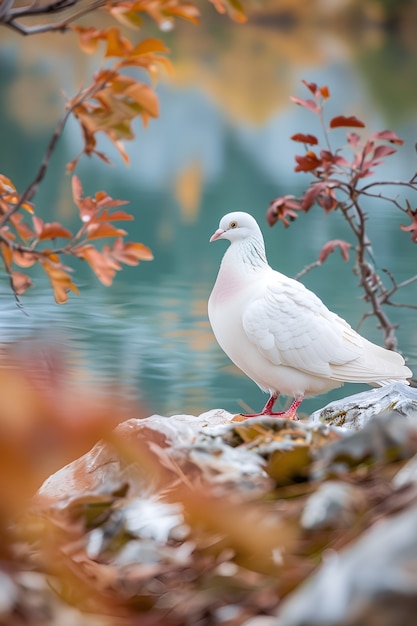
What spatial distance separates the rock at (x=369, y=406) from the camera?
903 mm

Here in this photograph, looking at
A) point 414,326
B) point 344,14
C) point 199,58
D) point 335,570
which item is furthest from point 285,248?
point 344,14

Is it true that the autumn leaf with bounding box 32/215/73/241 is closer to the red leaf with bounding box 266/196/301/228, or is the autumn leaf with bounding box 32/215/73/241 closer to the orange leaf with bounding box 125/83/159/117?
the orange leaf with bounding box 125/83/159/117

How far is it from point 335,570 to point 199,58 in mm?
8118

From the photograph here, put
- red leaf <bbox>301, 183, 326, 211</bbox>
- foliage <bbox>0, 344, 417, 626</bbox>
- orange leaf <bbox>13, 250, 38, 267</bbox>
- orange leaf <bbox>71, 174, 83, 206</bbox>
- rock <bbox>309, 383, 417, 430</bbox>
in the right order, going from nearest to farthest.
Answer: foliage <bbox>0, 344, 417, 626</bbox>
orange leaf <bbox>13, 250, 38, 267</bbox>
orange leaf <bbox>71, 174, 83, 206</bbox>
rock <bbox>309, 383, 417, 430</bbox>
red leaf <bbox>301, 183, 326, 211</bbox>

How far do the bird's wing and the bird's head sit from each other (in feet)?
0.26

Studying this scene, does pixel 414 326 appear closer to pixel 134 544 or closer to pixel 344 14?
pixel 134 544

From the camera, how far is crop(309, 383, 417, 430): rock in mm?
903

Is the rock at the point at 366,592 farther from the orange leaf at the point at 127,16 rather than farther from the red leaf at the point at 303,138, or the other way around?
the red leaf at the point at 303,138

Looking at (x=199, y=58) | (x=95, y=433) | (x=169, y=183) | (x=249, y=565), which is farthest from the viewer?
(x=199, y=58)

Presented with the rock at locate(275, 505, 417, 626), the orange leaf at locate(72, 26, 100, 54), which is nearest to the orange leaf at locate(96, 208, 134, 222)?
the orange leaf at locate(72, 26, 100, 54)

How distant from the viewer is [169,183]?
5.36 metres

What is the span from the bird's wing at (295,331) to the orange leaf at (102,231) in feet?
1.83

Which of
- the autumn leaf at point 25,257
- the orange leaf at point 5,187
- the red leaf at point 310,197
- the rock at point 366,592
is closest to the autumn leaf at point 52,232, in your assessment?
the autumn leaf at point 25,257

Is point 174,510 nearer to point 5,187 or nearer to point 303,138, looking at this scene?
point 5,187
